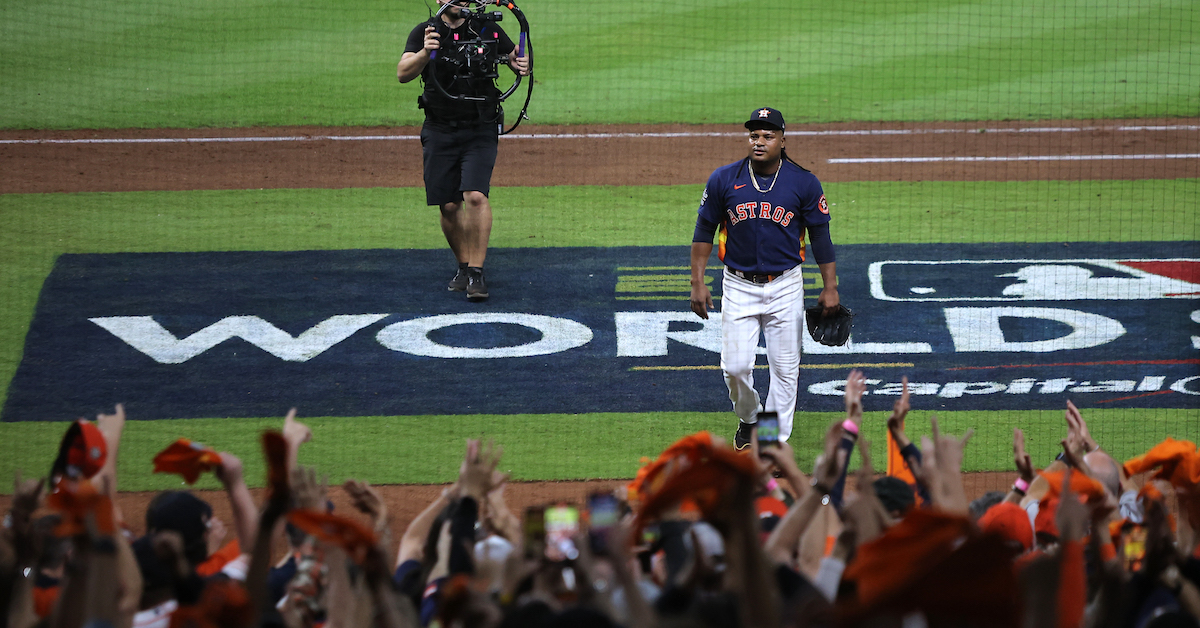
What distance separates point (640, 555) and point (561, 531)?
1.54 ft

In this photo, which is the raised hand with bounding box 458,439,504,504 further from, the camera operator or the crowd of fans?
the camera operator

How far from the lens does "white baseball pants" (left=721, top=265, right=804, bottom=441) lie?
610 centimetres

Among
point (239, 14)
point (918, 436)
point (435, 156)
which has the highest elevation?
point (239, 14)

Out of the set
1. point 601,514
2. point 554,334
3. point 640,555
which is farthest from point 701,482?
point 554,334

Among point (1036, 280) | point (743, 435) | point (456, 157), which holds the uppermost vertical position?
point (456, 157)

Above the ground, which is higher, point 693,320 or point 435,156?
point 435,156

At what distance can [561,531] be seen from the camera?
10.2ft

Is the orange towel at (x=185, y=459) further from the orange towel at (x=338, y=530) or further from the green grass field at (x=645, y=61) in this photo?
the green grass field at (x=645, y=61)

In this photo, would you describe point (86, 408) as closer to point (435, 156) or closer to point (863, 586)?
point (435, 156)

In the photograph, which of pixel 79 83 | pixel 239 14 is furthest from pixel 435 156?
pixel 239 14

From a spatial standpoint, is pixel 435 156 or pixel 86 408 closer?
pixel 86 408

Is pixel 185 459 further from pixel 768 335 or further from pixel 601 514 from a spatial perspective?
pixel 768 335

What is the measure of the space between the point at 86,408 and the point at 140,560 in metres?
4.02

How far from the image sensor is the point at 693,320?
8.09 m
